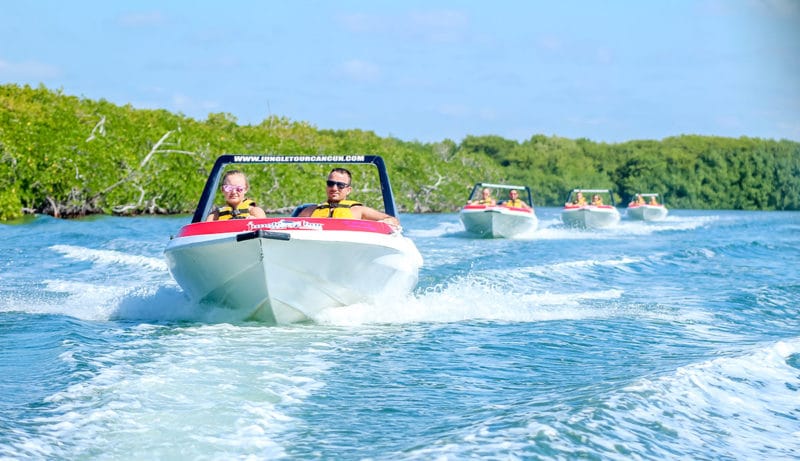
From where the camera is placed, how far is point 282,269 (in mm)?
7340

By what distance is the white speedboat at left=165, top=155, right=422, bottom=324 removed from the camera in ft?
23.8

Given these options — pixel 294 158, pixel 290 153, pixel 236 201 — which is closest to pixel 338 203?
pixel 294 158

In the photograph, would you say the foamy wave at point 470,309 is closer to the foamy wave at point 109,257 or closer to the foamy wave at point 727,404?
the foamy wave at point 727,404

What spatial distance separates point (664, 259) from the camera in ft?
55.2

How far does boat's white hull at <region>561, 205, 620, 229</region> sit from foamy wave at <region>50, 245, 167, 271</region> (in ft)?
62.4

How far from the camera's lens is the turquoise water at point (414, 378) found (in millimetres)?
4402

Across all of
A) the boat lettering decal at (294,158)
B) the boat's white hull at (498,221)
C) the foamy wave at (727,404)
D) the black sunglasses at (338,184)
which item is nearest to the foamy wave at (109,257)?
the boat lettering decal at (294,158)

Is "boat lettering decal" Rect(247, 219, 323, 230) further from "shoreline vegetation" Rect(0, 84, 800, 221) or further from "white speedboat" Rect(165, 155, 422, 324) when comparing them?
"shoreline vegetation" Rect(0, 84, 800, 221)

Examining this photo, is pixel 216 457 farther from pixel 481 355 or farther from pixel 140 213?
pixel 140 213

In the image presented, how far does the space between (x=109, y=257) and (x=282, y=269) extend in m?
9.44

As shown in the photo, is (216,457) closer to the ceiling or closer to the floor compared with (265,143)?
closer to the floor

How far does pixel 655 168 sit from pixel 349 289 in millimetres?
87445

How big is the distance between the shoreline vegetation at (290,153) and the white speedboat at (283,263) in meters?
21.0

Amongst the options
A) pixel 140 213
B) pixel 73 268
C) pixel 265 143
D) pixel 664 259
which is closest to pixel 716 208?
pixel 265 143
